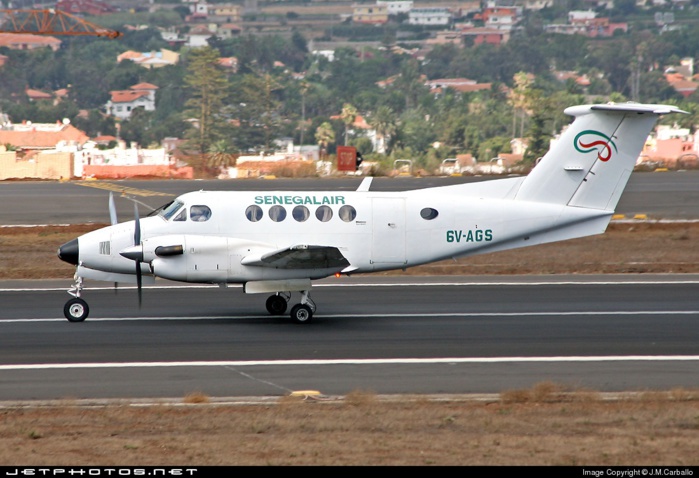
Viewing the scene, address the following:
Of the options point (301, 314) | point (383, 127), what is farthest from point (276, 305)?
point (383, 127)

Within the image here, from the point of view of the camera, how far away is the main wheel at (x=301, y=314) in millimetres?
20422

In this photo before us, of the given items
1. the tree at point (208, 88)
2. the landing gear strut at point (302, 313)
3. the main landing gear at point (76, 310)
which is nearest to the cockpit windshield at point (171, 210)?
the main landing gear at point (76, 310)

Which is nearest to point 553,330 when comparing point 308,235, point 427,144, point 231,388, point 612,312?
point 612,312

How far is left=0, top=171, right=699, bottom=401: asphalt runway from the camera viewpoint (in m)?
15.9

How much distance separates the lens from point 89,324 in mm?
20312

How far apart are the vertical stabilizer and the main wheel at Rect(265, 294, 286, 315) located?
5.49 metres

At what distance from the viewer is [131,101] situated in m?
194

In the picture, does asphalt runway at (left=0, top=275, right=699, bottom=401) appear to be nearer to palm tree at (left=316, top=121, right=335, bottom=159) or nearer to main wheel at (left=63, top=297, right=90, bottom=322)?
main wheel at (left=63, top=297, right=90, bottom=322)

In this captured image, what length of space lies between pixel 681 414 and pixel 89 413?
7.97 meters

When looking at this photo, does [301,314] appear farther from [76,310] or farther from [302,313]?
[76,310]

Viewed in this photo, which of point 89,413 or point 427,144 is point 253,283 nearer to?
point 89,413

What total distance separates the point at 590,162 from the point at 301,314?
6.86 metres

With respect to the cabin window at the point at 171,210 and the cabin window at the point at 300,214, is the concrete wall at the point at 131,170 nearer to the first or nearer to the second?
the cabin window at the point at 171,210

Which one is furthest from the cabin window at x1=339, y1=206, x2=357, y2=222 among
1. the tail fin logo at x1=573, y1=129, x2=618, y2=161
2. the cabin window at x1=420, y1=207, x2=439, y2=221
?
the tail fin logo at x1=573, y1=129, x2=618, y2=161
